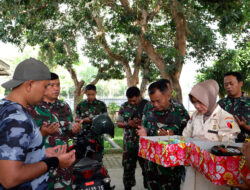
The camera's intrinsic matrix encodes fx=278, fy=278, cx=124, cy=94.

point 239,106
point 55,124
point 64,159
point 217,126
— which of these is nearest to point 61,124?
point 55,124

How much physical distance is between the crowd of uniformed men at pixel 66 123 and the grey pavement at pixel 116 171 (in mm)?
715

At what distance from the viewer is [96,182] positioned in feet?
10.0

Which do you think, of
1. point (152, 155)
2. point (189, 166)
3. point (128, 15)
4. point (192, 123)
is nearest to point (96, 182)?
point (152, 155)

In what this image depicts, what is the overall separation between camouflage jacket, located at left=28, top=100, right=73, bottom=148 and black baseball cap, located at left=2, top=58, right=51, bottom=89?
128cm

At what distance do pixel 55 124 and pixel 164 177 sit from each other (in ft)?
4.87

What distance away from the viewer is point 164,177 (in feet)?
11.1

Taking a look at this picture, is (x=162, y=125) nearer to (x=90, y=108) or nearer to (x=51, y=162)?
(x=51, y=162)

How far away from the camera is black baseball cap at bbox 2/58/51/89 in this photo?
1788 mm

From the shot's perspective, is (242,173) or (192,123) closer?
(242,173)

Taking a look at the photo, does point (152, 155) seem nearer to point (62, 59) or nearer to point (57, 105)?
point (57, 105)

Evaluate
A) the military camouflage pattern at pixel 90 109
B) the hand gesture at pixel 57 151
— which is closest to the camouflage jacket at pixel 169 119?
the hand gesture at pixel 57 151

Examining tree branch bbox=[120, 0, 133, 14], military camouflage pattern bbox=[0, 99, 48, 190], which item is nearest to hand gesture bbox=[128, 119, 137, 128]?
military camouflage pattern bbox=[0, 99, 48, 190]

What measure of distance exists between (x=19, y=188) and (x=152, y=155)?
4.81 ft

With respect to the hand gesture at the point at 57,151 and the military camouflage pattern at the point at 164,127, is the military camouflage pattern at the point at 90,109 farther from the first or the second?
the hand gesture at the point at 57,151
